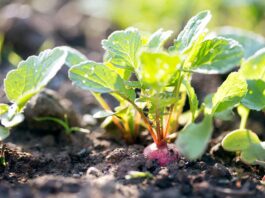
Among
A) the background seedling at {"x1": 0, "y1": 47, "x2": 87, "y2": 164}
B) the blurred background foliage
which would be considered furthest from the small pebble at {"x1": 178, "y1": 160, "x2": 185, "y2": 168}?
the blurred background foliage

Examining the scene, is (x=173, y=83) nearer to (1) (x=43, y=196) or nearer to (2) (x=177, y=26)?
(1) (x=43, y=196)

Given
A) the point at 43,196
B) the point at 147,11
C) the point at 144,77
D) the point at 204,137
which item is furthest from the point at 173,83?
the point at 147,11

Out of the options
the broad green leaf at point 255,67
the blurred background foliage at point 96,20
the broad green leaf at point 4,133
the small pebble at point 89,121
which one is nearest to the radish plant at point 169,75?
the broad green leaf at point 255,67

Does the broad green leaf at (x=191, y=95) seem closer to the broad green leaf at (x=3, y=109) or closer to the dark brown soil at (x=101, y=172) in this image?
the dark brown soil at (x=101, y=172)

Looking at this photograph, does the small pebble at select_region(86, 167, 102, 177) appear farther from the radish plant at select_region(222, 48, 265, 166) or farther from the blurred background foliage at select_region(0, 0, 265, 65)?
the blurred background foliage at select_region(0, 0, 265, 65)

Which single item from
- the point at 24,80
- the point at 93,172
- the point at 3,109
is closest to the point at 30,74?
the point at 24,80

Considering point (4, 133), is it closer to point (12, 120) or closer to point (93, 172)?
point (12, 120)
